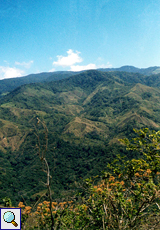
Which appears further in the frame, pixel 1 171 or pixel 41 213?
pixel 1 171

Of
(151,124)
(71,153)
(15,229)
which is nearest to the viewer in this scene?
(15,229)

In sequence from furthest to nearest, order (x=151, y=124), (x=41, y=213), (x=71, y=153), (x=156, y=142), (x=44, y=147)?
(x=151, y=124) → (x=71, y=153) → (x=41, y=213) → (x=156, y=142) → (x=44, y=147)

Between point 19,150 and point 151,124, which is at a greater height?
point 151,124

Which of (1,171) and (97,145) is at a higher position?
(97,145)

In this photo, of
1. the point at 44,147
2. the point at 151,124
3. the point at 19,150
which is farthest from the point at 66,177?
the point at 44,147

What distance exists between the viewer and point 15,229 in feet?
19.7

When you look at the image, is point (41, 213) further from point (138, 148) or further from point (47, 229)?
point (138, 148)

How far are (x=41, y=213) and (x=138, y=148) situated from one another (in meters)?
8.37

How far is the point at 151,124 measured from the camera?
199m

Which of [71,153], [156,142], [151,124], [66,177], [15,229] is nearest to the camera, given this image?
[15,229]

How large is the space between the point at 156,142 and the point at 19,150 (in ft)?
682

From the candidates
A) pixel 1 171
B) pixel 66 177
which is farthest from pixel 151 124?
pixel 1 171

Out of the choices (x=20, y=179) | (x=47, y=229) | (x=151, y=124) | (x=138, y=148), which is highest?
(x=151, y=124)

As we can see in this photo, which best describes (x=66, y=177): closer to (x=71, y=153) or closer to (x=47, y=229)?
(x=71, y=153)
